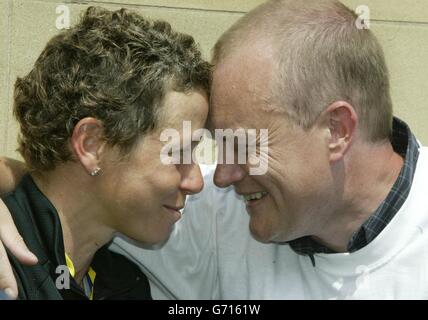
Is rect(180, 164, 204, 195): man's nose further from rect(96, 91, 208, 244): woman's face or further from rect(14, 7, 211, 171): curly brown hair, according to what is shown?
rect(14, 7, 211, 171): curly brown hair

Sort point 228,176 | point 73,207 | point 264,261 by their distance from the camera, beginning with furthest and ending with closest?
point 264,261 → point 228,176 → point 73,207

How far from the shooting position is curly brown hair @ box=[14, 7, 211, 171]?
6.02ft

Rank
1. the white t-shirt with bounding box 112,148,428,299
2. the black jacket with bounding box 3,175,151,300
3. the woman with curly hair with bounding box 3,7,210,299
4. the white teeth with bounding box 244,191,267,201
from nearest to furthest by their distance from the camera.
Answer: the black jacket with bounding box 3,175,151,300, the woman with curly hair with bounding box 3,7,210,299, the white t-shirt with bounding box 112,148,428,299, the white teeth with bounding box 244,191,267,201

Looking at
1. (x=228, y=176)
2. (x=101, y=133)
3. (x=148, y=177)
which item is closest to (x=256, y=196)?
(x=228, y=176)

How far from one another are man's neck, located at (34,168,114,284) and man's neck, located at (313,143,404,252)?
649mm

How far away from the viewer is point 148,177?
6.13 feet

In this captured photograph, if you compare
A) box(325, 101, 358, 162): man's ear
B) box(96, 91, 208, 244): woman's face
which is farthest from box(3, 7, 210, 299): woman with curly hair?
box(325, 101, 358, 162): man's ear

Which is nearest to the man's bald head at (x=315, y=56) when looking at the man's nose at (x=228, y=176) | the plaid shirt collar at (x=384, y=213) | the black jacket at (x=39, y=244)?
the plaid shirt collar at (x=384, y=213)

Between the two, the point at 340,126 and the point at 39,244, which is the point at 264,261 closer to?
the point at 340,126

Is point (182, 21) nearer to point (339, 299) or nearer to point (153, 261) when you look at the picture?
point (153, 261)

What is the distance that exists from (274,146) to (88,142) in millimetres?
488

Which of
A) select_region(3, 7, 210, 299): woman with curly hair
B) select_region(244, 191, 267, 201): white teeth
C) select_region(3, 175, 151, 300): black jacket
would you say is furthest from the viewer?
select_region(244, 191, 267, 201): white teeth

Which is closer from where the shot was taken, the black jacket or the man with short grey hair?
the black jacket

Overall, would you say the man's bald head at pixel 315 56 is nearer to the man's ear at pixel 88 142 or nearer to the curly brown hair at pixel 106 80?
the curly brown hair at pixel 106 80
